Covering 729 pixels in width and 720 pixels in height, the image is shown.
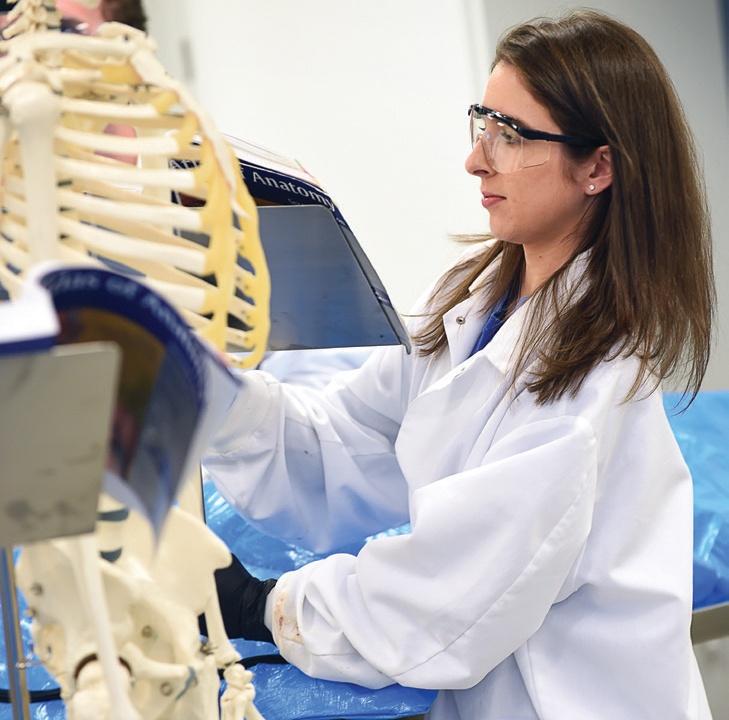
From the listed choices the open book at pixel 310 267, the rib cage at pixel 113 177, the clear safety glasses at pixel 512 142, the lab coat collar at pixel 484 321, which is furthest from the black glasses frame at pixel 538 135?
the rib cage at pixel 113 177

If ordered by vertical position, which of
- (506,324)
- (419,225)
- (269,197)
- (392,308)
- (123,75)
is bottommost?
(419,225)

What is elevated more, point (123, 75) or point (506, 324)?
point (123, 75)

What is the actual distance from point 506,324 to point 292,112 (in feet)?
→ 5.49

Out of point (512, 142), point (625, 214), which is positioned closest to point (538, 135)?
point (512, 142)

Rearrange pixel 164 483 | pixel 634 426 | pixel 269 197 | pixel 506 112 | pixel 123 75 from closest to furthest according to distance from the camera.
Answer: pixel 164 483 → pixel 123 75 → pixel 269 197 → pixel 634 426 → pixel 506 112

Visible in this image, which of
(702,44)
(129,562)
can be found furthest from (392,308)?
(702,44)

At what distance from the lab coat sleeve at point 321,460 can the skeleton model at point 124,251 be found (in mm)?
550

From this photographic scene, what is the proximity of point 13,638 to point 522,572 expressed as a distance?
54cm

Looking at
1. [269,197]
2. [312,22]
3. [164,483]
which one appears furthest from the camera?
[312,22]

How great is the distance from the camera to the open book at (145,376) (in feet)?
1.63

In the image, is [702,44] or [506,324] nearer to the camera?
[506,324]

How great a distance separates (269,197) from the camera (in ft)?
3.21

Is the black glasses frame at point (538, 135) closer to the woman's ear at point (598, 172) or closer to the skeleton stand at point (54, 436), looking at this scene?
the woman's ear at point (598, 172)

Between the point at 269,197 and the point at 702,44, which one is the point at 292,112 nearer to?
the point at 702,44
